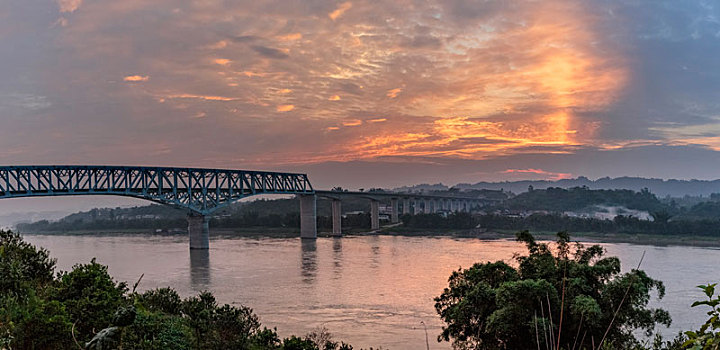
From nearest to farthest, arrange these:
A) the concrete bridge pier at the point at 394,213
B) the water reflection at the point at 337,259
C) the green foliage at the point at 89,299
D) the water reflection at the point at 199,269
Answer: the green foliage at the point at 89,299
the water reflection at the point at 199,269
the water reflection at the point at 337,259
the concrete bridge pier at the point at 394,213

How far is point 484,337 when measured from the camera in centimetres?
1681

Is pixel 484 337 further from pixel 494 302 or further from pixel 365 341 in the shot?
pixel 365 341

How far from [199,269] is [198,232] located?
711 inches

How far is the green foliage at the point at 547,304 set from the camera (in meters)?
15.9

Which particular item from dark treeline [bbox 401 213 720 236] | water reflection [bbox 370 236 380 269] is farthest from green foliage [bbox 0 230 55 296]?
dark treeline [bbox 401 213 720 236]

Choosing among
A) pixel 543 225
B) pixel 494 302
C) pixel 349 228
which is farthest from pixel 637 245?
pixel 494 302

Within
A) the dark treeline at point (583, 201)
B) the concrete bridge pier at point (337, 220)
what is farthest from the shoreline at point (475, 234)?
the dark treeline at point (583, 201)

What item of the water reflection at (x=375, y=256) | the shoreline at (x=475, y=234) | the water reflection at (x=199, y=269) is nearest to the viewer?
the water reflection at (x=199, y=269)

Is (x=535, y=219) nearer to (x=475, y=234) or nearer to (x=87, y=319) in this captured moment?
(x=475, y=234)

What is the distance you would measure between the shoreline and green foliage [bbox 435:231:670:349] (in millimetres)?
56258

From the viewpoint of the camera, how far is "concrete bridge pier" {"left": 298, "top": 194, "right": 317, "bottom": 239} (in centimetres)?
8088

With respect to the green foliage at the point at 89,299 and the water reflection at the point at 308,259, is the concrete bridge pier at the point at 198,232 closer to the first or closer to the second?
the water reflection at the point at 308,259

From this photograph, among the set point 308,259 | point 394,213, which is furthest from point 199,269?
point 394,213

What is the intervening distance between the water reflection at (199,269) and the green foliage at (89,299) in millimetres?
21129
